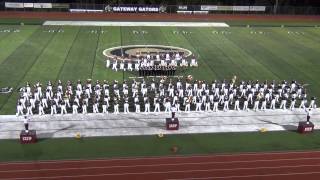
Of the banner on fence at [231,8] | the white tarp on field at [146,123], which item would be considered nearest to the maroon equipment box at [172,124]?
the white tarp on field at [146,123]

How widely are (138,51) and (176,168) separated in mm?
20243

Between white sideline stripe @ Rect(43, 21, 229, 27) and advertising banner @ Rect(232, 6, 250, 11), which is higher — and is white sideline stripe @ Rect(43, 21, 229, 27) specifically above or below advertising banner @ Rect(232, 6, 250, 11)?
below

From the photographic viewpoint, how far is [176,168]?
774 inches

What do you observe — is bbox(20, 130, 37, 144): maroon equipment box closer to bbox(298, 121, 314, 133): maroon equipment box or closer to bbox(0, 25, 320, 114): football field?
bbox(0, 25, 320, 114): football field

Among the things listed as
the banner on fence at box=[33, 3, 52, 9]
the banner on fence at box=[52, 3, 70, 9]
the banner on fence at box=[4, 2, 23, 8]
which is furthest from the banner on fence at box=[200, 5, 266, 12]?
the banner on fence at box=[4, 2, 23, 8]

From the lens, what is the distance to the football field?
3250cm

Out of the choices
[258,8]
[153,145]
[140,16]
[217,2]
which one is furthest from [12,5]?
[153,145]

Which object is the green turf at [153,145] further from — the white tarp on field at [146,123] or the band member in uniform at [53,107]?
the band member in uniform at [53,107]

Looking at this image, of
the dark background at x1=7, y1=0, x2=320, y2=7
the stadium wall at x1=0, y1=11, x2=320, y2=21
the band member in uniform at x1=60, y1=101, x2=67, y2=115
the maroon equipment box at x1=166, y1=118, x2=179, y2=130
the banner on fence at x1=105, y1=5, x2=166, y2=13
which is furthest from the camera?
the dark background at x1=7, y1=0, x2=320, y2=7

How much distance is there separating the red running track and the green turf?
0.63 m

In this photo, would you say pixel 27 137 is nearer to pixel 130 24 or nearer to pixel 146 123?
pixel 146 123

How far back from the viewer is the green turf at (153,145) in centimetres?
2070

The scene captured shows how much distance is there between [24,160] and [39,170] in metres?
1.16

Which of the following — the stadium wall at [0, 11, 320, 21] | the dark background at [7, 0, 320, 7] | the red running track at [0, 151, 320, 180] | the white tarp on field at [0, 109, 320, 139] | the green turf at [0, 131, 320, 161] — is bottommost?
the red running track at [0, 151, 320, 180]
